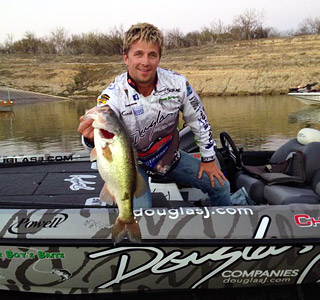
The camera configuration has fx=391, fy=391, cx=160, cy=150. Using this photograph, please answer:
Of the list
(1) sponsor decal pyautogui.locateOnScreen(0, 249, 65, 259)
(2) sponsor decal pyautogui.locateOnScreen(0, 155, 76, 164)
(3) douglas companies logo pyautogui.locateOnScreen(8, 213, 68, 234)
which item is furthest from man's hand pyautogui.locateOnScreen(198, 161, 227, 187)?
(2) sponsor decal pyautogui.locateOnScreen(0, 155, 76, 164)

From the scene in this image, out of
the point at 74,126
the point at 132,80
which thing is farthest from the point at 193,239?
the point at 74,126

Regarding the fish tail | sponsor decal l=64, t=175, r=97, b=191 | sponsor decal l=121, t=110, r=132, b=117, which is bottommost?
sponsor decal l=64, t=175, r=97, b=191

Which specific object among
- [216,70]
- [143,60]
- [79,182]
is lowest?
[79,182]

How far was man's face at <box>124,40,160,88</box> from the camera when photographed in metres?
2.91

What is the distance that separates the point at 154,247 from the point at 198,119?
117cm

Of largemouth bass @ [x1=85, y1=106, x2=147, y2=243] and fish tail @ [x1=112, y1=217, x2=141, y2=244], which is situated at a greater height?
largemouth bass @ [x1=85, y1=106, x2=147, y2=243]

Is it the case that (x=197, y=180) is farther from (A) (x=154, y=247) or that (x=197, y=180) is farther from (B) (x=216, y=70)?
(B) (x=216, y=70)

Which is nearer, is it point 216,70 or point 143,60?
point 143,60

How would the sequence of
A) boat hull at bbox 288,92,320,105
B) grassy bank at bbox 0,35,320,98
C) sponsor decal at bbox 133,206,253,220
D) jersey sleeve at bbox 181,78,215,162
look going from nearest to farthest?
sponsor decal at bbox 133,206,253,220 → jersey sleeve at bbox 181,78,215,162 → boat hull at bbox 288,92,320,105 → grassy bank at bbox 0,35,320,98

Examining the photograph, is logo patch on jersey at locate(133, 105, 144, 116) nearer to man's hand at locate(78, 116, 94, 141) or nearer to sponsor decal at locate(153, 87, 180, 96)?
sponsor decal at locate(153, 87, 180, 96)

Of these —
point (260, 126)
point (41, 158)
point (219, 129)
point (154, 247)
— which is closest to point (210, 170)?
point (154, 247)

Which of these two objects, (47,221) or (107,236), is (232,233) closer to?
(107,236)

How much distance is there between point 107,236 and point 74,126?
12.6 metres

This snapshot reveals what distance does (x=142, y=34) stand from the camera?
2.87m
